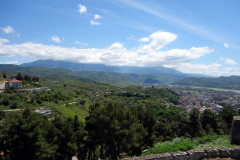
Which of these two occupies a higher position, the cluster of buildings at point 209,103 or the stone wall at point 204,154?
the stone wall at point 204,154

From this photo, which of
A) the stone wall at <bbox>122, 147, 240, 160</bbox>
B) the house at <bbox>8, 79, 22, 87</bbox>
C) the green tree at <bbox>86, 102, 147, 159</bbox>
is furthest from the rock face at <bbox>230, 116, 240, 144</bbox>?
the house at <bbox>8, 79, 22, 87</bbox>

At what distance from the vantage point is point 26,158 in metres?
12.1

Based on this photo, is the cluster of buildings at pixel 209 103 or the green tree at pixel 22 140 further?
the cluster of buildings at pixel 209 103

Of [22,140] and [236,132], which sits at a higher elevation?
[236,132]

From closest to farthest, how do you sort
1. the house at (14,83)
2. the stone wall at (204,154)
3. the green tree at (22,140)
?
1. the stone wall at (204,154)
2. the green tree at (22,140)
3. the house at (14,83)

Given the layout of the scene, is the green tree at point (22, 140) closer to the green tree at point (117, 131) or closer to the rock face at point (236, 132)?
the green tree at point (117, 131)

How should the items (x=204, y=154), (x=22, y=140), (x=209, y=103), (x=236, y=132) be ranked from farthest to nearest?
(x=209, y=103), (x=22, y=140), (x=236, y=132), (x=204, y=154)

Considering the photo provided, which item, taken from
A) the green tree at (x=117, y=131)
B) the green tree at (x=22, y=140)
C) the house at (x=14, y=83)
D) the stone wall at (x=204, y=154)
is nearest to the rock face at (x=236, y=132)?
the stone wall at (x=204, y=154)

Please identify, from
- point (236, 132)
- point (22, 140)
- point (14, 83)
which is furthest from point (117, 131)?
point (14, 83)

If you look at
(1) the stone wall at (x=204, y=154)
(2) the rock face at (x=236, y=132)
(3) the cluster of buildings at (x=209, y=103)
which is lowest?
(3) the cluster of buildings at (x=209, y=103)

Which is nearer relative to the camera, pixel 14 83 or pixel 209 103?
pixel 14 83

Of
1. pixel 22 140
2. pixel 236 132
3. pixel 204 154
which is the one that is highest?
pixel 236 132

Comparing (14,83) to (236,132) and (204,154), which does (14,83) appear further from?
(236,132)

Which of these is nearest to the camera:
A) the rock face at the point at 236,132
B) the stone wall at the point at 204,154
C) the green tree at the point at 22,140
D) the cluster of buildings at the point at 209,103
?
the stone wall at the point at 204,154
